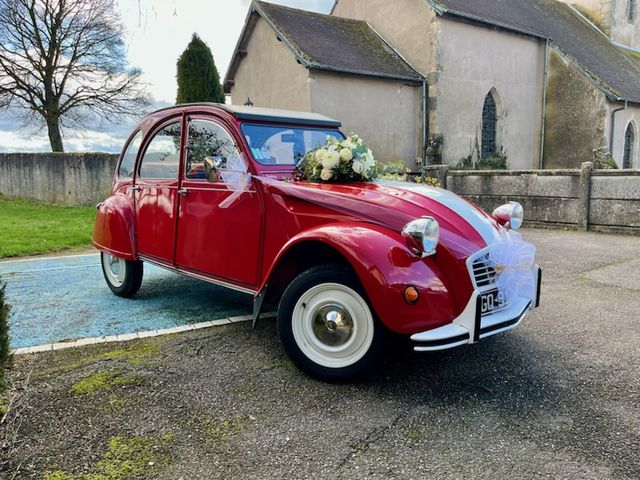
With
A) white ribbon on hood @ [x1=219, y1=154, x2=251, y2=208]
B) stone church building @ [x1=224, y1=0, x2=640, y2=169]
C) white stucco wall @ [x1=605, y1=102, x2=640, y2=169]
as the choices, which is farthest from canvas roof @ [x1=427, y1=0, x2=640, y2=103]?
white ribbon on hood @ [x1=219, y1=154, x2=251, y2=208]

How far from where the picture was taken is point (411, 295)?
2.83 meters

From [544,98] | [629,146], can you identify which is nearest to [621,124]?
[629,146]

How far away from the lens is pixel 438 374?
3.36 m

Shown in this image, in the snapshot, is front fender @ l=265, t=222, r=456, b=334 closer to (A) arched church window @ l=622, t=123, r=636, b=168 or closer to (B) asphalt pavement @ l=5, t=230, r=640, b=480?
(B) asphalt pavement @ l=5, t=230, r=640, b=480

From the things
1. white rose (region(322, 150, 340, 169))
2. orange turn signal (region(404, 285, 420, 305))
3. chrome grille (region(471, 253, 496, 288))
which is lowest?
orange turn signal (region(404, 285, 420, 305))

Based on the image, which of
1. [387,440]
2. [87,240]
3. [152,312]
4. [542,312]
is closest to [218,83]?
[87,240]

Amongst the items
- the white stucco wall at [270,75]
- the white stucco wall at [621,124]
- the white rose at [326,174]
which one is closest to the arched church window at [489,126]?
the white stucco wall at [621,124]

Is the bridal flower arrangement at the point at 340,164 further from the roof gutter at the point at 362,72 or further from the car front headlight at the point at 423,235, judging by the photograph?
the roof gutter at the point at 362,72

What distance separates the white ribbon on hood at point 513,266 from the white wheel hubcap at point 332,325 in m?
0.94

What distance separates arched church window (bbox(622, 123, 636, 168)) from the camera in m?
21.9

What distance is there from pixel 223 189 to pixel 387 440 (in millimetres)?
2390

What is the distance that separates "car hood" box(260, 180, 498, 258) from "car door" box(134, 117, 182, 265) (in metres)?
1.37

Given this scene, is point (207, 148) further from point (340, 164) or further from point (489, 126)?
point (489, 126)

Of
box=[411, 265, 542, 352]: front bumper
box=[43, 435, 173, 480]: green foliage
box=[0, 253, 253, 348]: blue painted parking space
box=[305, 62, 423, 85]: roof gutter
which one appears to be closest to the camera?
box=[43, 435, 173, 480]: green foliage
